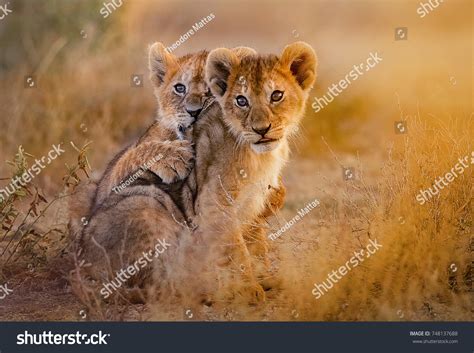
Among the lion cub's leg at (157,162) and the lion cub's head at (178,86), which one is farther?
the lion cub's head at (178,86)

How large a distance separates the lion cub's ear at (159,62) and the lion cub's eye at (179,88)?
0.77 ft

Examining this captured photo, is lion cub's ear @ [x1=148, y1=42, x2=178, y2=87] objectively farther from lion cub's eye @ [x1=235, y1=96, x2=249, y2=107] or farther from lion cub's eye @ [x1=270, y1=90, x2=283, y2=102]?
lion cub's eye @ [x1=270, y1=90, x2=283, y2=102]

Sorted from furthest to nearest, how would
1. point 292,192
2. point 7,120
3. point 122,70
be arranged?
point 122,70
point 7,120
point 292,192

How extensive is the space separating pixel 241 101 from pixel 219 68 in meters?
0.34

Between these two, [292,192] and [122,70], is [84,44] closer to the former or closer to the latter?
[122,70]

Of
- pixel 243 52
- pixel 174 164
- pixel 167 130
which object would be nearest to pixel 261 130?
pixel 174 164

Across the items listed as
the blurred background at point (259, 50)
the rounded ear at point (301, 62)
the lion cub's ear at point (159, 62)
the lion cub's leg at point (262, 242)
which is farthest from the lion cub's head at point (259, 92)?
the blurred background at point (259, 50)

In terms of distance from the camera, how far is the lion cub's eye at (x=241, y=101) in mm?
8492

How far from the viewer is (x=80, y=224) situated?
29.3ft

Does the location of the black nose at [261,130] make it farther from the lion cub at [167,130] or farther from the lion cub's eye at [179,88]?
the lion cub's eye at [179,88]

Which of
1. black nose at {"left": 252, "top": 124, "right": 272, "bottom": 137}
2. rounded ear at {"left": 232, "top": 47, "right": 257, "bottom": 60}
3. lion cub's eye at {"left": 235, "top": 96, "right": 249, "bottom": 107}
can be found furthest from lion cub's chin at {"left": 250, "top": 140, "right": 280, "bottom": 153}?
rounded ear at {"left": 232, "top": 47, "right": 257, "bottom": 60}
